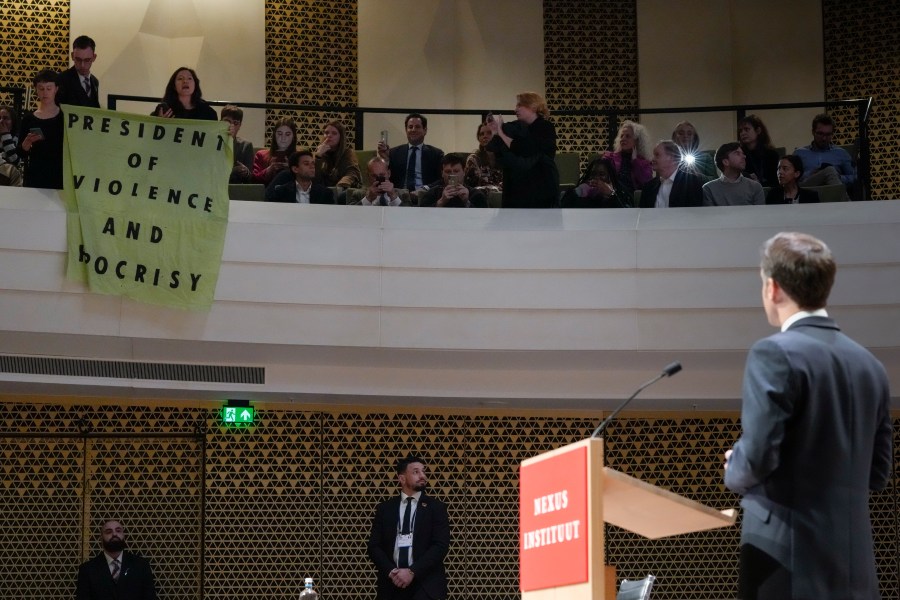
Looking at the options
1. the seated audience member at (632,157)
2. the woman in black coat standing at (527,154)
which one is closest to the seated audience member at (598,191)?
the woman in black coat standing at (527,154)

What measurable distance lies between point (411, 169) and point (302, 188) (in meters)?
1.05

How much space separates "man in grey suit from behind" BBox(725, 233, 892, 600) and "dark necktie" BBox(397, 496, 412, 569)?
5.44m

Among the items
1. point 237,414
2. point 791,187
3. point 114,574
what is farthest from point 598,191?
point 114,574

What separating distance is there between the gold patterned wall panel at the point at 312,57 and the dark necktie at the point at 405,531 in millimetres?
4335

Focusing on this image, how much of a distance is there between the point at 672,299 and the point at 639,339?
13.5 inches

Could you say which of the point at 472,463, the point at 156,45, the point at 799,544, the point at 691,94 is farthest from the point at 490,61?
the point at 799,544

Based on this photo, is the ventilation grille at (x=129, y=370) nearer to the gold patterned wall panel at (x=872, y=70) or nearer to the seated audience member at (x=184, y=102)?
the seated audience member at (x=184, y=102)

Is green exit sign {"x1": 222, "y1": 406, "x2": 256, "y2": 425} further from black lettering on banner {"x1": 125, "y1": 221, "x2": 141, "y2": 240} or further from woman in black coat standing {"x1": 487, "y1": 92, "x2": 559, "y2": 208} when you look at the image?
woman in black coat standing {"x1": 487, "y1": 92, "x2": 559, "y2": 208}

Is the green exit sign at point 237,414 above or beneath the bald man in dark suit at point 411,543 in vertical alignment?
above

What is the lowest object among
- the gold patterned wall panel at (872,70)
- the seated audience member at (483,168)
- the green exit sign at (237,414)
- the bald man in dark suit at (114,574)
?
the bald man in dark suit at (114,574)

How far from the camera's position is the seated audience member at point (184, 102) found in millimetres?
8188

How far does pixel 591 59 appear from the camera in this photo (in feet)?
39.1

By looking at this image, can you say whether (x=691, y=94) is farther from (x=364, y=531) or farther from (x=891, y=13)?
(x=364, y=531)

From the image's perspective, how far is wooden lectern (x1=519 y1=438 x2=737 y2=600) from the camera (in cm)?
279
